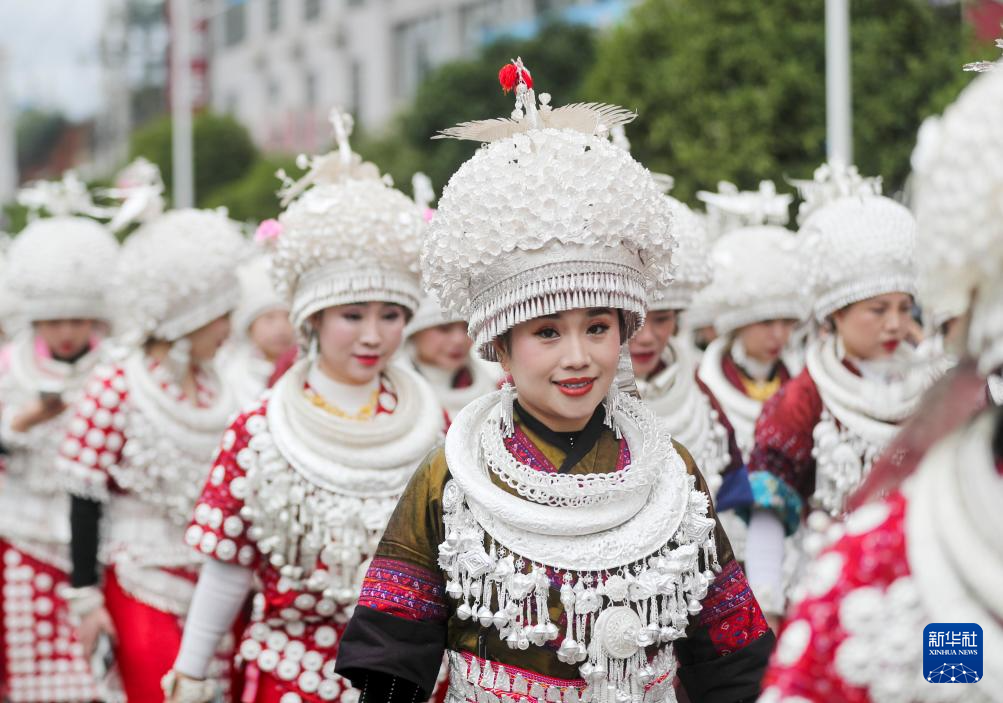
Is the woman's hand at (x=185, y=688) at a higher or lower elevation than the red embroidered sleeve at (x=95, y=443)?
lower

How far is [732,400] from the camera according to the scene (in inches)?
259

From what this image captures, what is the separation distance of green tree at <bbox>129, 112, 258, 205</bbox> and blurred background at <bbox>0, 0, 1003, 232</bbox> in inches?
2.1

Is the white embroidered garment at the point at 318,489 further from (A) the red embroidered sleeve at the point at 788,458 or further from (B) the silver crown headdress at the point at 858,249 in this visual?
(B) the silver crown headdress at the point at 858,249

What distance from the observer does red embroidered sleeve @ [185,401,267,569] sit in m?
4.02

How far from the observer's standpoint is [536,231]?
2965 mm

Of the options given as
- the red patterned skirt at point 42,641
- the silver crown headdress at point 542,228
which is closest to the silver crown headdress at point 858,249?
the silver crown headdress at point 542,228

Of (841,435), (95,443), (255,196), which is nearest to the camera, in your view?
(841,435)

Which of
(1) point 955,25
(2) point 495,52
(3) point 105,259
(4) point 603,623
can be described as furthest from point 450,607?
(2) point 495,52

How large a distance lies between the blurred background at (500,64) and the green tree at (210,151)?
0.05 m

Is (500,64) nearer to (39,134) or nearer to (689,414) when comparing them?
(689,414)

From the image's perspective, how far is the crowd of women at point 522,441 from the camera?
1.90 m

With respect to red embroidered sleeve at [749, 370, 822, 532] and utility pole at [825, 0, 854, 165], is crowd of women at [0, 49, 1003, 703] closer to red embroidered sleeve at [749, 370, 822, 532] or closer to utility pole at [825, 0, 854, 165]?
red embroidered sleeve at [749, 370, 822, 532]

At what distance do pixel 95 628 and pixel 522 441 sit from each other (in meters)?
2.62

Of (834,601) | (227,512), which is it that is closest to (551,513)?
(834,601)
